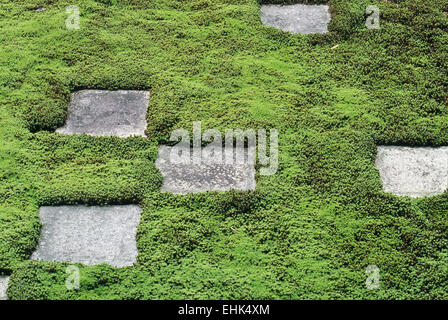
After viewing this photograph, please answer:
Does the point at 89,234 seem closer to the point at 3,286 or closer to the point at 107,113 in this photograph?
the point at 3,286

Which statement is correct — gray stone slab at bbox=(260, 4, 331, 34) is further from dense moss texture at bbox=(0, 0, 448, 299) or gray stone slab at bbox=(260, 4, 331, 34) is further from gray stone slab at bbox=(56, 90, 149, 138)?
gray stone slab at bbox=(56, 90, 149, 138)

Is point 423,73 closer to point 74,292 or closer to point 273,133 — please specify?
point 273,133

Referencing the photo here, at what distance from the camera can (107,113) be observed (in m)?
6.63

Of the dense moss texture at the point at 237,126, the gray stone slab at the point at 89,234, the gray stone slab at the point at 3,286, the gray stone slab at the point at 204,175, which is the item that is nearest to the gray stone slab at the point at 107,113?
the dense moss texture at the point at 237,126

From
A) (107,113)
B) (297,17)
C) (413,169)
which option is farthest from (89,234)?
(297,17)

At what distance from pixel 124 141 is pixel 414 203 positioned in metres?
2.96

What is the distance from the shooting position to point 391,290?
4844mm

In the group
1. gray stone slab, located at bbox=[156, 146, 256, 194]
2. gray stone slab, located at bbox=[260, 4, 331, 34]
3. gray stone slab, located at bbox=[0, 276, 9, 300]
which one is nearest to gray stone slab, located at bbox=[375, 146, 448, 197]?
gray stone slab, located at bbox=[156, 146, 256, 194]

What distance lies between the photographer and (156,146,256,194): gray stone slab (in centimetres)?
575

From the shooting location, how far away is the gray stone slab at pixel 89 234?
16.9 feet

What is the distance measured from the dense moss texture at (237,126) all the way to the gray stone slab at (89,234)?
0.10 metres

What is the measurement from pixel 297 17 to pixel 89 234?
4.49 meters

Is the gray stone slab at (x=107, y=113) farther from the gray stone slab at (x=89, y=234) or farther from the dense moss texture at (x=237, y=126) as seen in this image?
the gray stone slab at (x=89, y=234)
